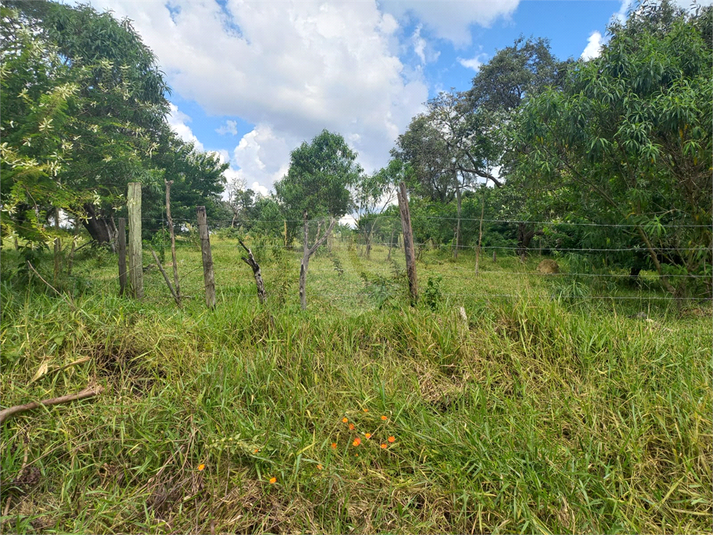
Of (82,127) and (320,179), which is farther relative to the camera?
(320,179)

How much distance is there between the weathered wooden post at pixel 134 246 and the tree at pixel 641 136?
17.0 feet

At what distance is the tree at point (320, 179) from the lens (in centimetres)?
1842

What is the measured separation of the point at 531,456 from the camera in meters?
1.87

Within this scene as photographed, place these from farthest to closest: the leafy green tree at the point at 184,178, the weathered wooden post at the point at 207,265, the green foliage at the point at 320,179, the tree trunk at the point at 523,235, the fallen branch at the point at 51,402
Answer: the green foliage at the point at 320,179 < the leafy green tree at the point at 184,178 < the tree trunk at the point at 523,235 < the weathered wooden post at the point at 207,265 < the fallen branch at the point at 51,402

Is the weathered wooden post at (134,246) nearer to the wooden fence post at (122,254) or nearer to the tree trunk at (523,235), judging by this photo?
the wooden fence post at (122,254)

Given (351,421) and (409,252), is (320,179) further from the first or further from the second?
(351,421)

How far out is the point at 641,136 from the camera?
391 cm

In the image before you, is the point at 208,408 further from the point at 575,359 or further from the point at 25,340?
the point at 575,359

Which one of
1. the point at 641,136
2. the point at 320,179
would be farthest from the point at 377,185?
the point at 641,136

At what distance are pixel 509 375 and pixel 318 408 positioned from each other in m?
1.43

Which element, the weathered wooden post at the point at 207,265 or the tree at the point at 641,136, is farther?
the tree at the point at 641,136

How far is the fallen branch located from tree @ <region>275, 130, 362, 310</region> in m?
15.5

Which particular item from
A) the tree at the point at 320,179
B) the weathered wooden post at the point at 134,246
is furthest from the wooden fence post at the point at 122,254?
the tree at the point at 320,179

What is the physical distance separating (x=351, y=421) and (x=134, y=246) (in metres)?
3.10
